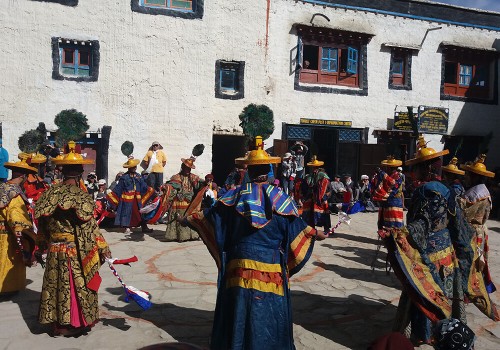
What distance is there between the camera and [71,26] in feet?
45.4

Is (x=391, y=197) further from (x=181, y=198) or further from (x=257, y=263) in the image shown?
(x=257, y=263)

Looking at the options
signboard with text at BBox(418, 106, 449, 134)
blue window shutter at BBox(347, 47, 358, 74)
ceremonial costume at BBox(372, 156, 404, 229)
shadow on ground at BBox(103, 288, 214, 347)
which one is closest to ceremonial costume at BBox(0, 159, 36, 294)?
shadow on ground at BBox(103, 288, 214, 347)

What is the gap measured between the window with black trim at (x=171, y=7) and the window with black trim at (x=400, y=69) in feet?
26.1

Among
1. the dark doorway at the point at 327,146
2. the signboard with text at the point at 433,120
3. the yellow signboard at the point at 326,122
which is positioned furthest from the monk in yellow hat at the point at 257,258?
the signboard with text at the point at 433,120

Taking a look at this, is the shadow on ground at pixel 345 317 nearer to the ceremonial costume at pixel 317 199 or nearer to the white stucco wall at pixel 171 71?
the ceremonial costume at pixel 317 199

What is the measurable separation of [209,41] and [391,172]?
8280 millimetres

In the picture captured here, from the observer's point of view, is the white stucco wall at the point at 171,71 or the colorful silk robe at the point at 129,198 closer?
the colorful silk robe at the point at 129,198

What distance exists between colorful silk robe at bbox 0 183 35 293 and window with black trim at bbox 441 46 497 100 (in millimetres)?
17220

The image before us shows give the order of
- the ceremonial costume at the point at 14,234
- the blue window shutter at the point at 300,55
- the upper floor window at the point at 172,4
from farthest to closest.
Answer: the blue window shutter at the point at 300,55, the upper floor window at the point at 172,4, the ceremonial costume at the point at 14,234

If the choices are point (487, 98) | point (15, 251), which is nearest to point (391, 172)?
point (15, 251)

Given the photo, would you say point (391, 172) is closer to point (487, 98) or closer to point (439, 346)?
point (439, 346)

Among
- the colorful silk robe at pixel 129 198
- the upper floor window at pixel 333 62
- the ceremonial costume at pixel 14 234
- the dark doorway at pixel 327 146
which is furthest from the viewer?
the dark doorway at pixel 327 146

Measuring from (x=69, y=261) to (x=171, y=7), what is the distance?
11693 mm

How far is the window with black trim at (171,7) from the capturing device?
14.3 metres
